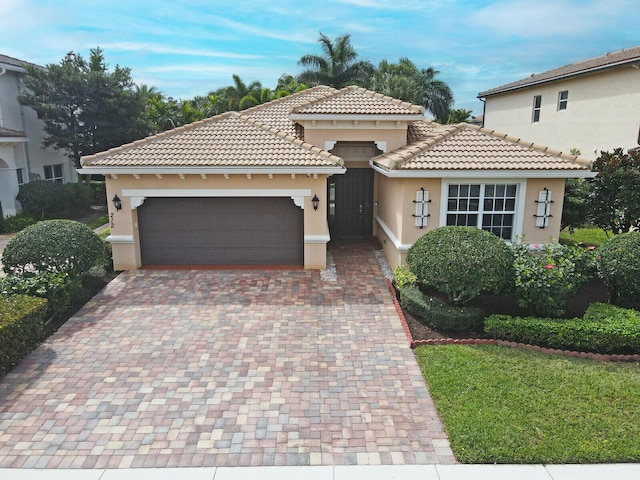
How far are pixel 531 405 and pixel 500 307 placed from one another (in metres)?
3.89

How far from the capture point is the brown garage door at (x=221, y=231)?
1346 cm

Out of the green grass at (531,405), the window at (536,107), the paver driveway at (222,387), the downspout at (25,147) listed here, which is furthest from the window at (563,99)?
the downspout at (25,147)

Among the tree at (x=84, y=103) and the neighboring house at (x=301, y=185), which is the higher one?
the tree at (x=84, y=103)

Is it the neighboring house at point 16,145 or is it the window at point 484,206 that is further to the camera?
the neighboring house at point 16,145

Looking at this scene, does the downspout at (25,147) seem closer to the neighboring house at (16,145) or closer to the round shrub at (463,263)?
the neighboring house at (16,145)

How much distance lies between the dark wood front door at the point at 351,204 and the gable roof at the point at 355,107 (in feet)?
7.72

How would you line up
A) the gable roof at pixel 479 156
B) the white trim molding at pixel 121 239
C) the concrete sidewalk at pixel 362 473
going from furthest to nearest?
the white trim molding at pixel 121 239 → the gable roof at pixel 479 156 → the concrete sidewalk at pixel 362 473

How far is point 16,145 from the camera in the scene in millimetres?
21328

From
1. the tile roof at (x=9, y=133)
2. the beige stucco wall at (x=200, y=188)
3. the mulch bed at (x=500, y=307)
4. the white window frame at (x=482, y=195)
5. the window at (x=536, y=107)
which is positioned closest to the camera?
the mulch bed at (x=500, y=307)

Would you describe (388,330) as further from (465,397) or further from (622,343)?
(622,343)

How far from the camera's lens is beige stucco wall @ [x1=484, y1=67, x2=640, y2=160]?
18.6 metres

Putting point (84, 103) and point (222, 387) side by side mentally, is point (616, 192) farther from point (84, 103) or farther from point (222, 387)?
point (84, 103)

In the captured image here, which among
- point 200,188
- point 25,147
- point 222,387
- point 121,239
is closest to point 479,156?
point 200,188

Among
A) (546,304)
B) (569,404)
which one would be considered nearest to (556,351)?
(546,304)
